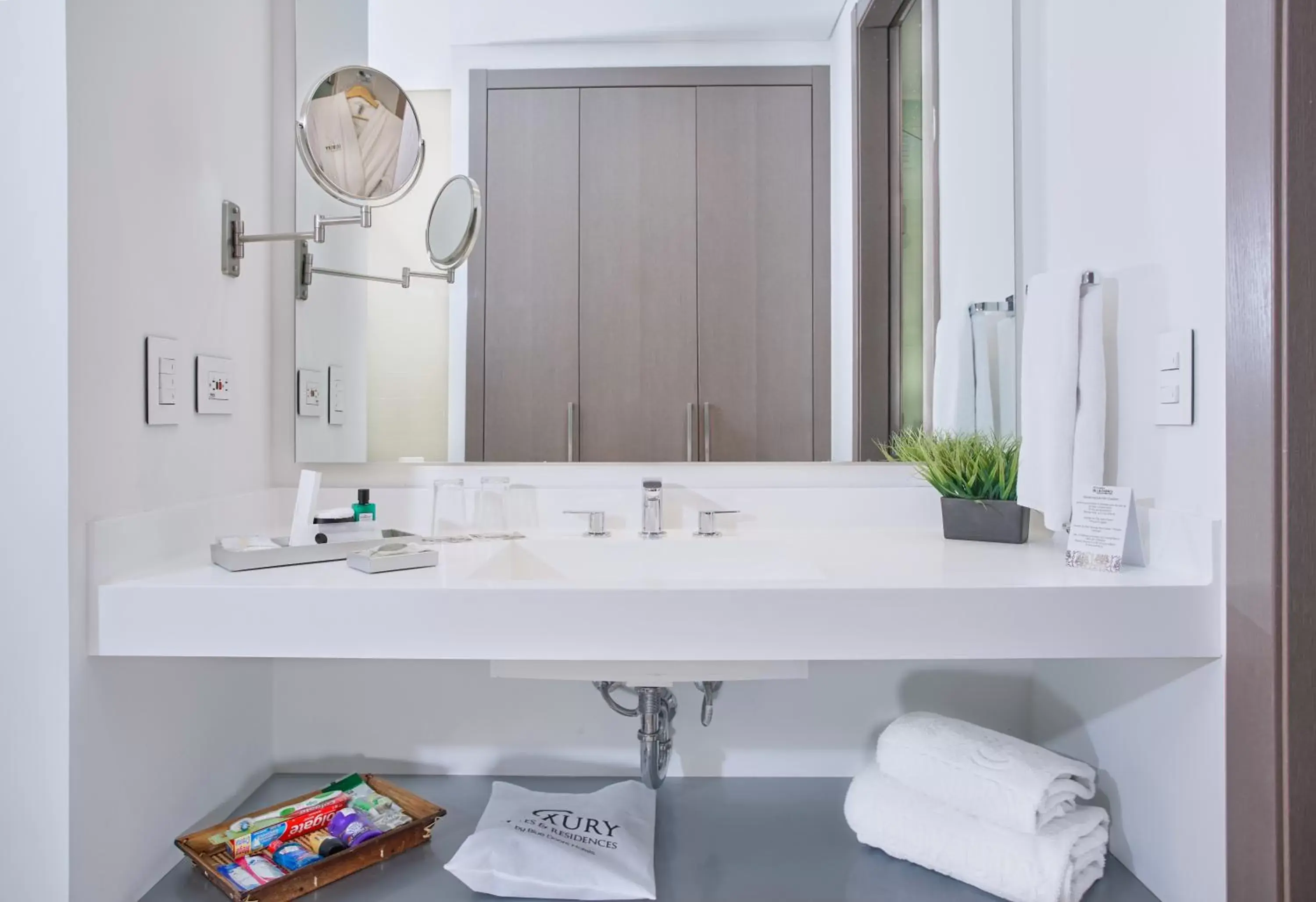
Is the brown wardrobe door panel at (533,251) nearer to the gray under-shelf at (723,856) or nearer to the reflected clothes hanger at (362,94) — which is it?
the reflected clothes hanger at (362,94)

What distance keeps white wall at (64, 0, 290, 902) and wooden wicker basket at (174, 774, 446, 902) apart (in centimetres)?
5

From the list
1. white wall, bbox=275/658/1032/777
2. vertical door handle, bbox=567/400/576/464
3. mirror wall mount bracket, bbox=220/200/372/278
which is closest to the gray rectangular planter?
white wall, bbox=275/658/1032/777

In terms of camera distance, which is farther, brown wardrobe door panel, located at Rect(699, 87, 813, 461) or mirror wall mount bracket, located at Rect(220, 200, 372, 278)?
brown wardrobe door panel, located at Rect(699, 87, 813, 461)

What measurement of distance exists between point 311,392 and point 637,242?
0.64m

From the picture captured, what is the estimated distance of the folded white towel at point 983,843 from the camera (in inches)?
39.4

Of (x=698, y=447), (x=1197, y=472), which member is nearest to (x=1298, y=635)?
(x=1197, y=472)

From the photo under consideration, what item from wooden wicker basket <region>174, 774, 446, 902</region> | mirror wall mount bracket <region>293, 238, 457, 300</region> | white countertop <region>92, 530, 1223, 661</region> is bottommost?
wooden wicker basket <region>174, 774, 446, 902</region>

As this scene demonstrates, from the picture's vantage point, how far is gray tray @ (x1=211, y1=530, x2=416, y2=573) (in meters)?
1.04

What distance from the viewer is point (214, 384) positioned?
119 cm

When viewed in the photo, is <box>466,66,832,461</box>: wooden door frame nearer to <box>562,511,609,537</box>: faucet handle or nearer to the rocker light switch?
<box>562,511,609,537</box>: faucet handle

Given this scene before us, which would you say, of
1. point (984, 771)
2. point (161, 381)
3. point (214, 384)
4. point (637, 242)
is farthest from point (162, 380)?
point (984, 771)

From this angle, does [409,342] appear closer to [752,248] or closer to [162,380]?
[162,380]

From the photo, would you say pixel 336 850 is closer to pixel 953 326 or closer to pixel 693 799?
pixel 693 799

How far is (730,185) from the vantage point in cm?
142
